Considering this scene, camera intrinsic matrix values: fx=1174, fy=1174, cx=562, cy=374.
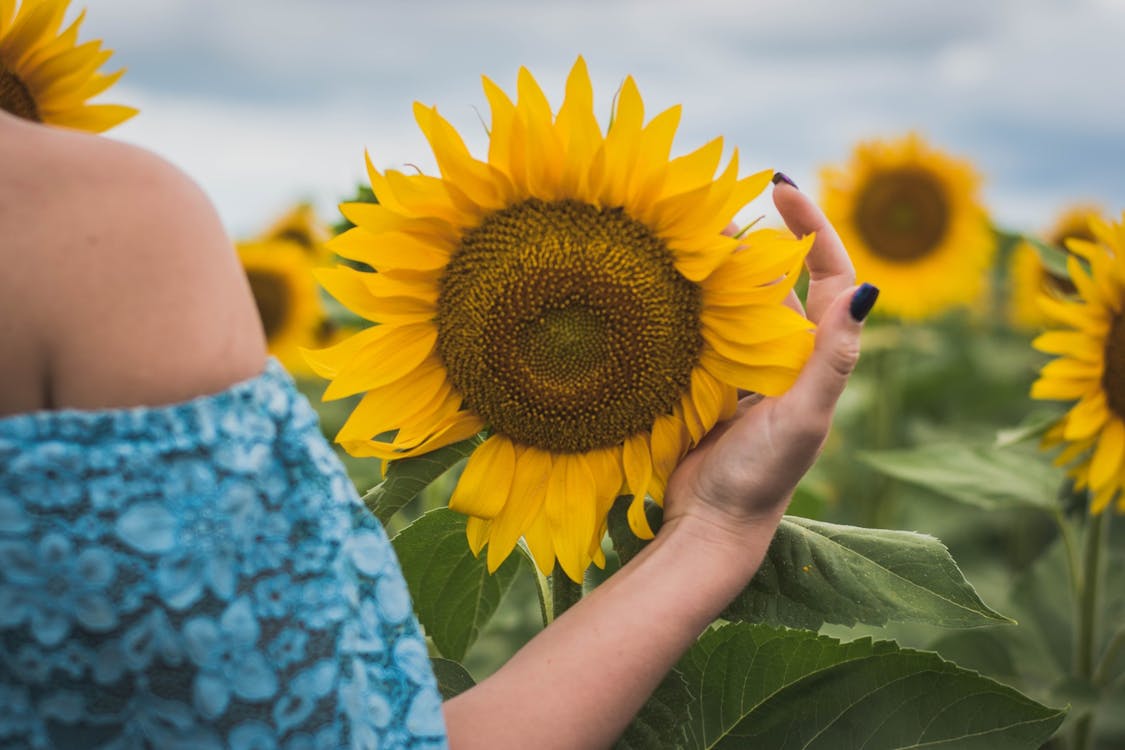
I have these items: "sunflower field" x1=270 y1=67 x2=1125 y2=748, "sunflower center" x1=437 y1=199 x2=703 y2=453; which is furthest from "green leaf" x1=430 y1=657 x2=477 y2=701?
"sunflower center" x1=437 y1=199 x2=703 y2=453

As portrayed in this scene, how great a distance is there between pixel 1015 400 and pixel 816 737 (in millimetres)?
3286

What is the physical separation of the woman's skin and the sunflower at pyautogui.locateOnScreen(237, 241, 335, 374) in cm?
358

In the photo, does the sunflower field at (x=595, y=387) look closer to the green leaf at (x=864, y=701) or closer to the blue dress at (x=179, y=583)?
the green leaf at (x=864, y=701)

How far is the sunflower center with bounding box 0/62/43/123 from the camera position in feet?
4.90

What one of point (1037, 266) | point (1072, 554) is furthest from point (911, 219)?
point (1072, 554)

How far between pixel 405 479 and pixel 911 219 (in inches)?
144

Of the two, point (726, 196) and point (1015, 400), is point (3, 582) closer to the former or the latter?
point (726, 196)

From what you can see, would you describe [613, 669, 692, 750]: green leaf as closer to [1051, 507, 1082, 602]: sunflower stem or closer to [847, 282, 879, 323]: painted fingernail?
[847, 282, 879, 323]: painted fingernail

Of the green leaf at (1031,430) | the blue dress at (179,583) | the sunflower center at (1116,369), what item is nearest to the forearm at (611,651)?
the blue dress at (179,583)

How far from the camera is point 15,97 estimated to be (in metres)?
1.52

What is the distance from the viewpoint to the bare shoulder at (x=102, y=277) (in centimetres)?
82

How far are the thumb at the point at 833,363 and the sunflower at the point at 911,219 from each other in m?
3.58

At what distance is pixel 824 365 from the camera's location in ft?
3.43

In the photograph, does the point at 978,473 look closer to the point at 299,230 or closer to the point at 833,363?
the point at 833,363
